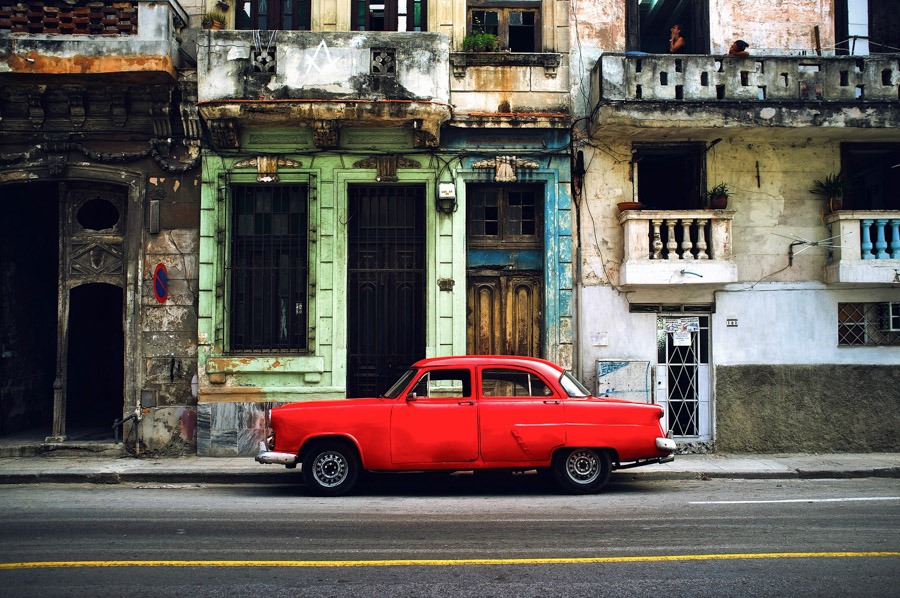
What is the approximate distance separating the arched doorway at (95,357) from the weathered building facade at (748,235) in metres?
9.94

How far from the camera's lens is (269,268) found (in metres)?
13.0

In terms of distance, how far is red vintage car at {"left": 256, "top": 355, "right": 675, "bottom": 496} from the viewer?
8883 mm

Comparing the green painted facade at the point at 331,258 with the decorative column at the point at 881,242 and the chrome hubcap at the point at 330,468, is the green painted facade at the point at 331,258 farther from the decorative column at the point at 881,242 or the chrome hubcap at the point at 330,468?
the decorative column at the point at 881,242

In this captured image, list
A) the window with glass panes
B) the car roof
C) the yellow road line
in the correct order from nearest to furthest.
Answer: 1. the yellow road line
2. the car roof
3. the window with glass panes

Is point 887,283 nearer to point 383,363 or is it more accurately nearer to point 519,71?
point 519,71

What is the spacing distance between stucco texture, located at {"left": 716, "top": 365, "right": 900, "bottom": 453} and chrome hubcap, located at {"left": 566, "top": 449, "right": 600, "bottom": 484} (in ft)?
15.5

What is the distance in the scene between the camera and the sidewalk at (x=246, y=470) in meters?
10.5

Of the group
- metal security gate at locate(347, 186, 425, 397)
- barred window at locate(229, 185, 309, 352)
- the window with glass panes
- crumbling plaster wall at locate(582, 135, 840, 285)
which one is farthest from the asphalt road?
the window with glass panes

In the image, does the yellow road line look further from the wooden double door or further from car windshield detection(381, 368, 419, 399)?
the wooden double door

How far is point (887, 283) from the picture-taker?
497 inches

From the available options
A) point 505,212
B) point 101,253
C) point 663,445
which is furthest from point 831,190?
point 101,253

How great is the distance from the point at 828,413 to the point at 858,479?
2300mm

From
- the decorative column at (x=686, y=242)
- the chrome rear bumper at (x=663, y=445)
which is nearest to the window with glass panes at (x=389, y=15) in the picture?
the decorative column at (x=686, y=242)

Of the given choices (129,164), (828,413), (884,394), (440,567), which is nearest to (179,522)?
(440,567)
